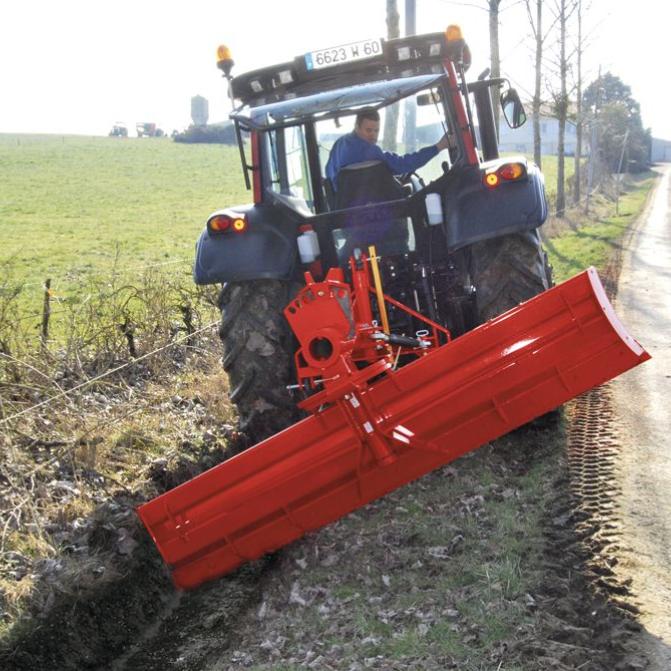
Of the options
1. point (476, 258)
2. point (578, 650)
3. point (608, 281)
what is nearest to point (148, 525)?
point (578, 650)

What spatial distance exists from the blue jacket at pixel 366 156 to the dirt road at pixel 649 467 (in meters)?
2.12

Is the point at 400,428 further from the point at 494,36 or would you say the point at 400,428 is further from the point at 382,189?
the point at 494,36

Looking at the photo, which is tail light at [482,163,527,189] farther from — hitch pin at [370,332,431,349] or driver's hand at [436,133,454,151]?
hitch pin at [370,332,431,349]

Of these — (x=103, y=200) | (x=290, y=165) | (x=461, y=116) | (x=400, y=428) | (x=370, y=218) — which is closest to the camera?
(x=400, y=428)

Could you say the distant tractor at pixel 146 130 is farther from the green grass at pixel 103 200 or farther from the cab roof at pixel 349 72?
the cab roof at pixel 349 72

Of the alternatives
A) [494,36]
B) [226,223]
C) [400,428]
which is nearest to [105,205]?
[494,36]

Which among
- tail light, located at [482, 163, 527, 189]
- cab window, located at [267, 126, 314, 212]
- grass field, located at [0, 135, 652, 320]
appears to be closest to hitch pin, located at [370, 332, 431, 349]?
tail light, located at [482, 163, 527, 189]

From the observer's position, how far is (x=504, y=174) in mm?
4863

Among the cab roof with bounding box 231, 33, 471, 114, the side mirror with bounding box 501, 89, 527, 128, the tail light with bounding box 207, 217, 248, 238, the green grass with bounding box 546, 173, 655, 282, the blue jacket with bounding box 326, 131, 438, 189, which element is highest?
the cab roof with bounding box 231, 33, 471, 114

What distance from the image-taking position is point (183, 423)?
592 centimetres

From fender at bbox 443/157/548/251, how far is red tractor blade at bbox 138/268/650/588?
41.9 inches

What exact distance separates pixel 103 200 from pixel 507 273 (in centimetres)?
2943

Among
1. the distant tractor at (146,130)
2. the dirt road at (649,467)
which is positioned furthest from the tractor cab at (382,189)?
the distant tractor at (146,130)

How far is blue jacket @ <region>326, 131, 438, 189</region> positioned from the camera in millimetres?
5312
